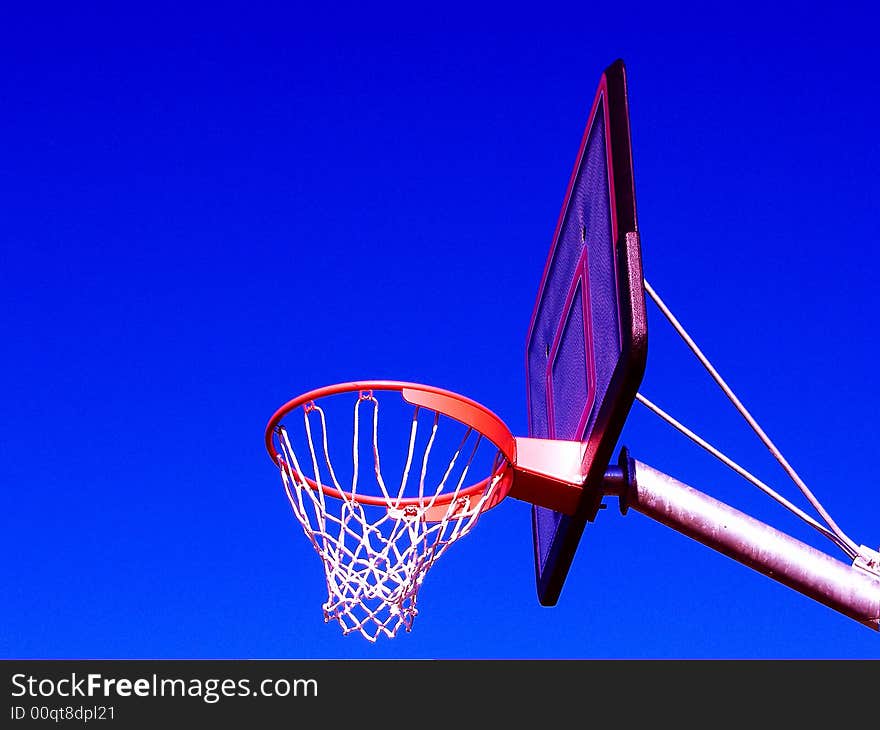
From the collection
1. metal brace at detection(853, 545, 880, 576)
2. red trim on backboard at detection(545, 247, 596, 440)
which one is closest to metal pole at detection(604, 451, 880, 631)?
metal brace at detection(853, 545, 880, 576)

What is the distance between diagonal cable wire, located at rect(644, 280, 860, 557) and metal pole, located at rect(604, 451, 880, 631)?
0.19 m

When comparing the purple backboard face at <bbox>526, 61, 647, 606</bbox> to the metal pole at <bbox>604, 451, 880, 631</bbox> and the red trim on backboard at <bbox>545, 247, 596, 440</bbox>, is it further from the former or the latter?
the metal pole at <bbox>604, 451, 880, 631</bbox>

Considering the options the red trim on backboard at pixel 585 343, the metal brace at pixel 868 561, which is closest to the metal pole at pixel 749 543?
the metal brace at pixel 868 561

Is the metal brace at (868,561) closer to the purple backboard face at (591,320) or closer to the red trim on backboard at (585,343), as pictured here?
the purple backboard face at (591,320)

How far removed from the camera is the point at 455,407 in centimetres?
424

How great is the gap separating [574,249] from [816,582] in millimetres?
1717

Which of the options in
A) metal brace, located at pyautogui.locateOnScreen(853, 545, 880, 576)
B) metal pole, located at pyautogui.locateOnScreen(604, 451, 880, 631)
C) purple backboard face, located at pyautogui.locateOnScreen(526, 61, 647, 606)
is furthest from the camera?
metal brace, located at pyautogui.locateOnScreen(853, 545, 880, 576)

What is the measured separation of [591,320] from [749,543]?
1.06m

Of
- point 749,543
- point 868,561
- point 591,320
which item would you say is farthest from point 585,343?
point 868,561

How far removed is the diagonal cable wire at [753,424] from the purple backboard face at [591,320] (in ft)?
1.05

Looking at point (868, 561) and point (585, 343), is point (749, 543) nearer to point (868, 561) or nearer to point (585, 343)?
point (868, 561)

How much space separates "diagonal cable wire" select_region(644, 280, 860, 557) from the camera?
4359 mm
